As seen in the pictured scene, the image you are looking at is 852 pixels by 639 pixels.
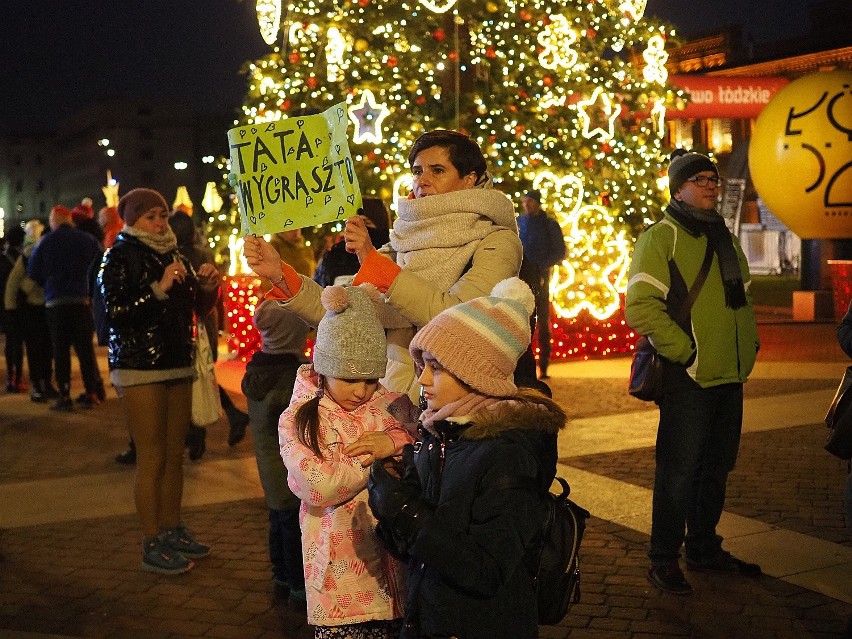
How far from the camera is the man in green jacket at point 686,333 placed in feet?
17.6

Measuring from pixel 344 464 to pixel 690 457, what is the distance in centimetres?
245

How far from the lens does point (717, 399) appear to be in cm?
551

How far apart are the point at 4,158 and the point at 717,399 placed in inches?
5084

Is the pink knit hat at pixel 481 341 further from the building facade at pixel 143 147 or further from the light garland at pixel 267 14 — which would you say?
the building facade at pixel 143 147

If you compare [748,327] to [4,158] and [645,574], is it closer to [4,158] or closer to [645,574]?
[645,574]

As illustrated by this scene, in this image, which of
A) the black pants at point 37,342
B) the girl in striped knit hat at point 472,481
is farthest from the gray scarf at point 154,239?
the black pants at point 37,342

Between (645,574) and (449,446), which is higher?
(449,446)

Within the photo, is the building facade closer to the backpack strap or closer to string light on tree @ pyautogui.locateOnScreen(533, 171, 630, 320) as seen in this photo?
string light on tree @ pyautogui.locateOnScreen(533, 171, 630, 320)

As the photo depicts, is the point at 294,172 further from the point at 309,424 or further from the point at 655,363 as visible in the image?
the point at 655,363

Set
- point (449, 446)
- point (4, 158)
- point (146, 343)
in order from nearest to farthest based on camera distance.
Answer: point (449, 446), point (146, 343), point (4, 158)

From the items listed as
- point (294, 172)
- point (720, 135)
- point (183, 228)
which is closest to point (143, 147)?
point (720, 135)

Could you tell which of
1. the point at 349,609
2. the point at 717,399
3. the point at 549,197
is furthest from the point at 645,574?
the point at 549,197

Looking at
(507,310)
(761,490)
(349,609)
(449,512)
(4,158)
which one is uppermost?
(4,158)

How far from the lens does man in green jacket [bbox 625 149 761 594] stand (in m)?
5.38
